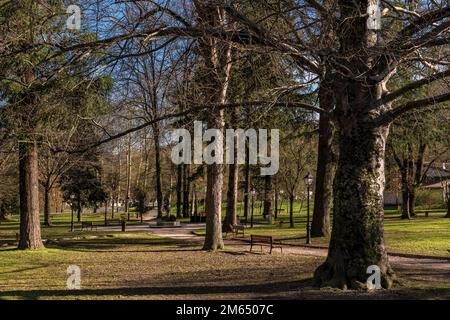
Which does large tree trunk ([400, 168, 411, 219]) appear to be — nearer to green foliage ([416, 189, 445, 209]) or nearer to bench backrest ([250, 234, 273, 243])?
green foliage ([416, 189, 445, 209])

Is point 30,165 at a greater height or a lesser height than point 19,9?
lesser

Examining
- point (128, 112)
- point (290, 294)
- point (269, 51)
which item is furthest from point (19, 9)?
point (290, 294)

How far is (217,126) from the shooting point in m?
18.6

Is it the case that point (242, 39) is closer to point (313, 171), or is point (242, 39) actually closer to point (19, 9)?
point (19, 9)

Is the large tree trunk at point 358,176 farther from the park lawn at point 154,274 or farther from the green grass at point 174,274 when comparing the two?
the park lawn at point 154,274

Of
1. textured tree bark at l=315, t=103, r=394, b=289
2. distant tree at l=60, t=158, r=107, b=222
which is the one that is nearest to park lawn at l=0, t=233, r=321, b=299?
textured tree bark at l=315, t=103, r=394, b=289

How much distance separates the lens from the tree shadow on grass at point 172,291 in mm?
10383

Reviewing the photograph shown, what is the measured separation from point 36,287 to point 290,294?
5.49 meters

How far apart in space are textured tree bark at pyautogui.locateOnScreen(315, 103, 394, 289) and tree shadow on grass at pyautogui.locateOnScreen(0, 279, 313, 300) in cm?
92

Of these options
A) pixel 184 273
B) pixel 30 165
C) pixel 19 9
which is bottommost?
pixel 184 273

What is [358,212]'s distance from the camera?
1044 centimetres

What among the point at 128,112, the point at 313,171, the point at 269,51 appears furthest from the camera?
the point at 313,171

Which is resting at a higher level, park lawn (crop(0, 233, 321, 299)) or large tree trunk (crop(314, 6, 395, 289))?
large tree trunk (crop(314, 6, 395, 289))

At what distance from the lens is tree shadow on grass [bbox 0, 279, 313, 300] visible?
34.1 feet
